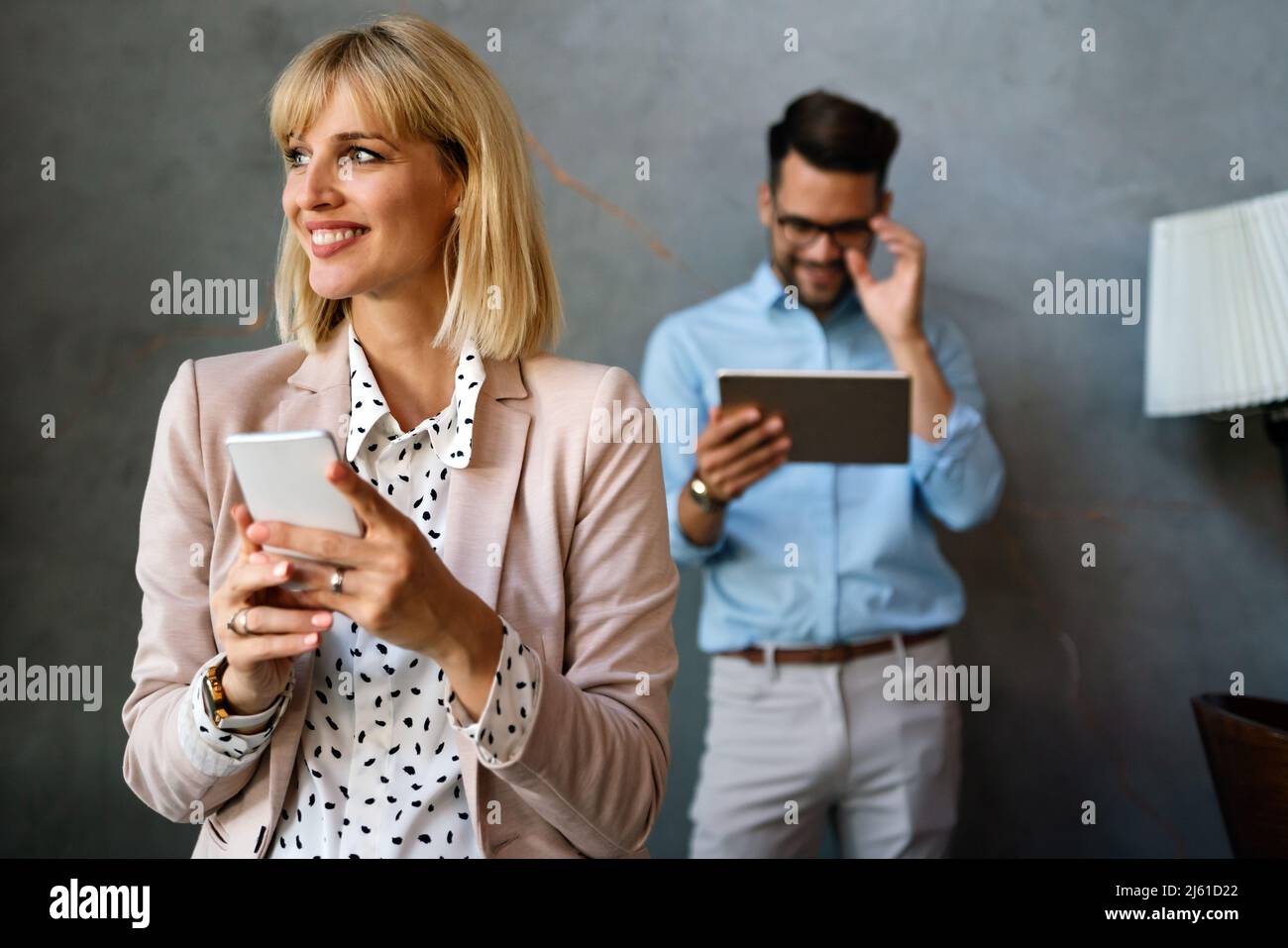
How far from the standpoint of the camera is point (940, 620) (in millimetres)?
2059

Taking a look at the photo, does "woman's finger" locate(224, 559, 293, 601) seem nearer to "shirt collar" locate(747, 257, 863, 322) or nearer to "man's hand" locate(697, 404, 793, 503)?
"man's hand" locate(697, 404, 793, 503)

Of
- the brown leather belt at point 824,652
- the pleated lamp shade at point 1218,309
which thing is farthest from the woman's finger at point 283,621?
the pleated lamp shade at point 1218,309

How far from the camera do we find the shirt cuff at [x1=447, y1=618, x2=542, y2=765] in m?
0.93

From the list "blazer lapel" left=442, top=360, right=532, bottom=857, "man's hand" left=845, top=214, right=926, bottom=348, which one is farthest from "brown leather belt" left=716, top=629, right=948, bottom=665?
"blazer lapel" left=442, top=360, right=532, bottom=857

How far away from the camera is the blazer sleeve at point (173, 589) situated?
40.1 inches

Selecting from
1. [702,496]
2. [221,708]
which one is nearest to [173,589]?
[221,708]

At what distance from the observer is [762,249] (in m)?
2.17

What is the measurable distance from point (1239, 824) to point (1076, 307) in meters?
1.03

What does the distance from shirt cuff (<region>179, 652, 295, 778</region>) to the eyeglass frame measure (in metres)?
1.39

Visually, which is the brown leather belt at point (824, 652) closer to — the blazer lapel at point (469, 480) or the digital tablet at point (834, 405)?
the digital tablet at point (834, 405)

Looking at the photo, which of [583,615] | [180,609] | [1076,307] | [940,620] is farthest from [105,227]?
[1076,307]

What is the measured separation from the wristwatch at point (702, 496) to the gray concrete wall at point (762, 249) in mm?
272
